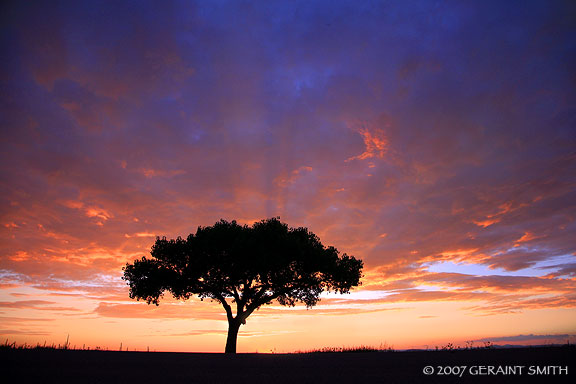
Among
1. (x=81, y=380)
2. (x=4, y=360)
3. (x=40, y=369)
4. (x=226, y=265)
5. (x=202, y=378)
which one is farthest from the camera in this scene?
(x=226, y=265)

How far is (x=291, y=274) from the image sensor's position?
35812 millimetres

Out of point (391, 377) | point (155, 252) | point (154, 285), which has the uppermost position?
point (155, 252)

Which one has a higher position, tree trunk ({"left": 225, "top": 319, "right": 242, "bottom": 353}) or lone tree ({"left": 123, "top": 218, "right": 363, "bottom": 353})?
lone tree ({"left": 123, "top": 218, "right": 363, "bottom": 353})

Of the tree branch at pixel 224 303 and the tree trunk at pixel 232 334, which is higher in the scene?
the tree branch at pixel 224 303

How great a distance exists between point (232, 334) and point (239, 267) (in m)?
6.17

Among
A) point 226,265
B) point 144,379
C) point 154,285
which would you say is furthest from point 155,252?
point 144,379

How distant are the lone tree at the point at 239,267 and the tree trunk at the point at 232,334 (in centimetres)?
9

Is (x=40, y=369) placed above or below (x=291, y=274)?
below

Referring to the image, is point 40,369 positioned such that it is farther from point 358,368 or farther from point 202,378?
point 358,368

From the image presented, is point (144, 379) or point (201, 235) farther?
point (201, 235)

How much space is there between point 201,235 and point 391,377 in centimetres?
2735

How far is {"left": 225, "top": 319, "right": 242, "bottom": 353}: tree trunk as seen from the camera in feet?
104

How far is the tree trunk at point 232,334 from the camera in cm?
3181

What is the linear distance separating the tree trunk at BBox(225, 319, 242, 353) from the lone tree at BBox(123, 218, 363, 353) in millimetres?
90
